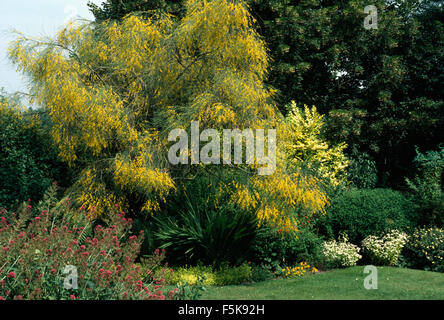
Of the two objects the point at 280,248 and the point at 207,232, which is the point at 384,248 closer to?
the point at 280,248

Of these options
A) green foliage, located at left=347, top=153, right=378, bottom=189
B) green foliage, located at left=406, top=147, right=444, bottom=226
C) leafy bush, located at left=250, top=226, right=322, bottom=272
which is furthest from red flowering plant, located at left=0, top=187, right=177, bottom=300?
green foliage, located at left=347, top=153, right=378, bottom=189

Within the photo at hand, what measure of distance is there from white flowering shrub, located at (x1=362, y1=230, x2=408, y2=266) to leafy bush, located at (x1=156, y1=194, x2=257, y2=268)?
3.12 m

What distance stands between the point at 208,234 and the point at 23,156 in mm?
5035

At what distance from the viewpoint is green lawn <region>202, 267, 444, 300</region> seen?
6.94 m

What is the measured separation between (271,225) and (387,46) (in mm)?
9802

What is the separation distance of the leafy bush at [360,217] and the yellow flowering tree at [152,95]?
7.60ft

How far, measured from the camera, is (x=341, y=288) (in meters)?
7.46

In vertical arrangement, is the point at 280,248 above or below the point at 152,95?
below

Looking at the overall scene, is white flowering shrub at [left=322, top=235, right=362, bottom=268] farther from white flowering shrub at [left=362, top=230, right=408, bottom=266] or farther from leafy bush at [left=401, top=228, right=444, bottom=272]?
leafy bush at [left=401, top=228, right=444, bottom=272]

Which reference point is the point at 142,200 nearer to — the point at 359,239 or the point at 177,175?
the point at 177,175

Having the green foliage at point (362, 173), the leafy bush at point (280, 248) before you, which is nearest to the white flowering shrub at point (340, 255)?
the leafy bush at point (280, 248)

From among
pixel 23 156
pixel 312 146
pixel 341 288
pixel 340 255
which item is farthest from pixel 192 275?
pixel 312 146

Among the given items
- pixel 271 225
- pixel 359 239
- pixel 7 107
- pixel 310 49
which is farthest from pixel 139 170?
pixel 310 49

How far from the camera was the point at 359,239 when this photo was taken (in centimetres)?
1114
